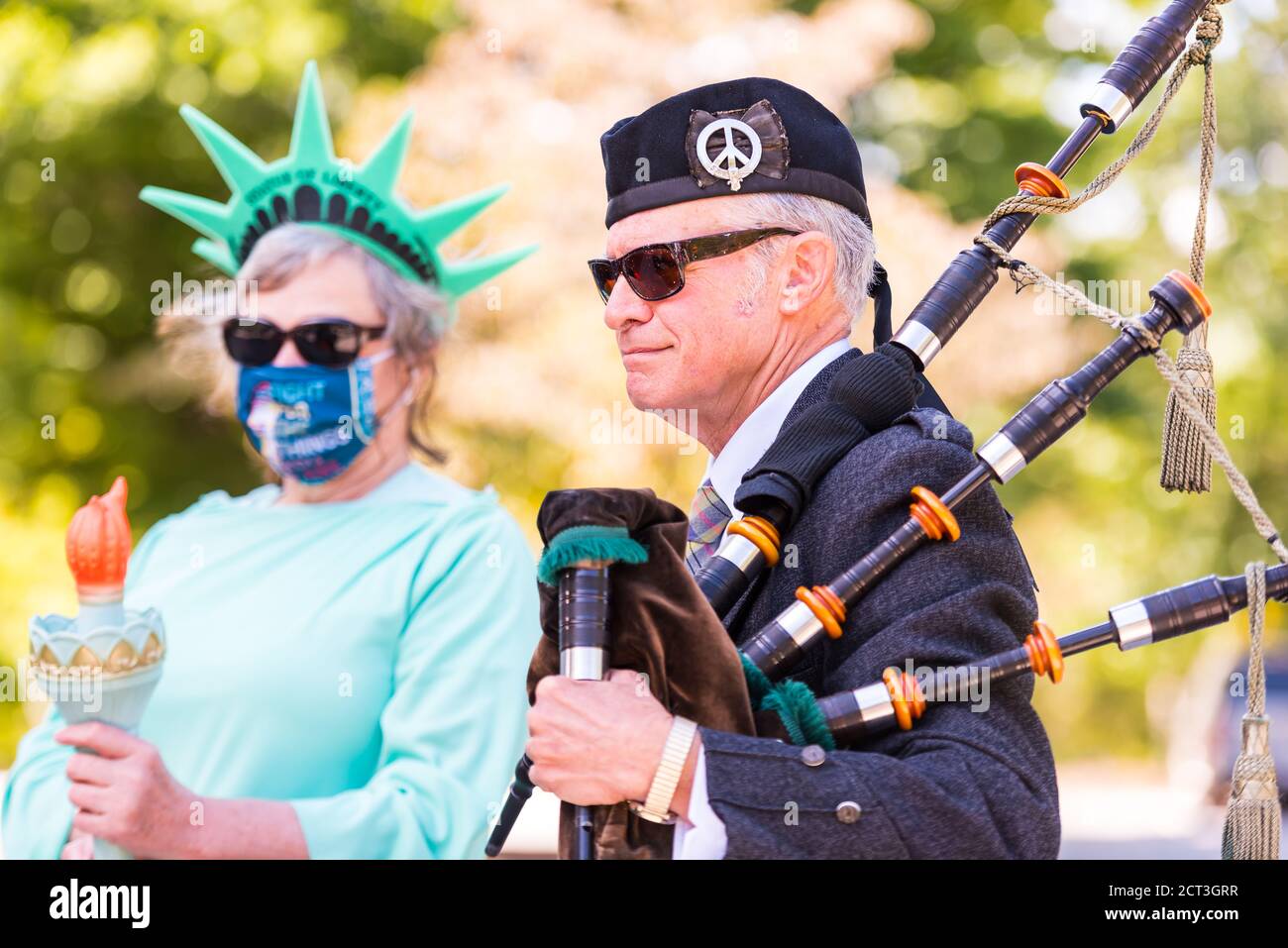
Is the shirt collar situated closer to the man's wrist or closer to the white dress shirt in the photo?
the white dress shirt

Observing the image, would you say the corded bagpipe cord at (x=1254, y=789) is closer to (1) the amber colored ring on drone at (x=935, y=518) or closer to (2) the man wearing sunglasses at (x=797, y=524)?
(2) the man wearing sunglasses at (x=797, y=524)

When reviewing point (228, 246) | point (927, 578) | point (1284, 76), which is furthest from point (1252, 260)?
point (927, 578)

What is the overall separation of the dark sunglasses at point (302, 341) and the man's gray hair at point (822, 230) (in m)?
1.48

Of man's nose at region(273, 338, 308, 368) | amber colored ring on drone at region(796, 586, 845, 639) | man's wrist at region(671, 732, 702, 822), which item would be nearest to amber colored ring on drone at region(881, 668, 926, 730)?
amber colored ring on drone at region(796, 586, 845, 639)

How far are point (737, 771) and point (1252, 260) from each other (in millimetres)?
12391

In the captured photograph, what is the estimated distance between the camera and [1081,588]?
1176cm

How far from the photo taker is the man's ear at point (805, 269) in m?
2.28

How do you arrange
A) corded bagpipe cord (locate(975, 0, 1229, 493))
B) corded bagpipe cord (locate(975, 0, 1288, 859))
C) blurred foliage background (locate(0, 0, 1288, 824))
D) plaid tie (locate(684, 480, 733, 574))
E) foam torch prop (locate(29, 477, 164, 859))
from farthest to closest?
blurred foliage background (locate(0, 0, 1288, 824))
plaid tie (locate(684, 480, 733, 574))
foam torch prop (locate(29, 477, 164, 859))
corded bagpipe cord (locate(975, 0, 1229, 493))
corded bagpipe cord (locate(975, 0, 1288, 859))

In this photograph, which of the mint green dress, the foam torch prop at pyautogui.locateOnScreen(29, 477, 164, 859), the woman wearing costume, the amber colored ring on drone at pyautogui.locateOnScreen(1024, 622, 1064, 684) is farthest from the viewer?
the mint green dress

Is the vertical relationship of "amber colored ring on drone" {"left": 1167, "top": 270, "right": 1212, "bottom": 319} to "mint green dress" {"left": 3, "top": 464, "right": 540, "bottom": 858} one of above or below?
above

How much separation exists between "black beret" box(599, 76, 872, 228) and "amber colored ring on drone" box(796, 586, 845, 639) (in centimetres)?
70

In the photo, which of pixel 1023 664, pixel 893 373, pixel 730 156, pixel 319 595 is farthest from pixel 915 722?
pixel 319 595
